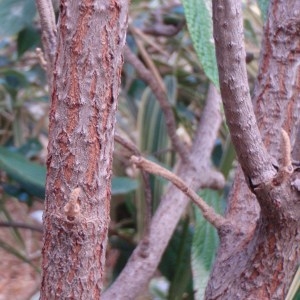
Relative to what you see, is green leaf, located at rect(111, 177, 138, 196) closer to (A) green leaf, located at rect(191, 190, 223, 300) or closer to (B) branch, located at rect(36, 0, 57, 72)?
(A) green leaf, located at rect(191, 190, 223, 300)

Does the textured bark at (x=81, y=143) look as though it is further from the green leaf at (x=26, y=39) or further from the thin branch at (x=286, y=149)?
the green leaf at (x=26, y=39)

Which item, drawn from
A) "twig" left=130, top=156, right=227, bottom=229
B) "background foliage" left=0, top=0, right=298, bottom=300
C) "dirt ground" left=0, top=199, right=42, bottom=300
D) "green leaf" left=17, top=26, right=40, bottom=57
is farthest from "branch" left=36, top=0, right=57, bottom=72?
"dirt ground" left=0, top=199, right=42, bottom=300

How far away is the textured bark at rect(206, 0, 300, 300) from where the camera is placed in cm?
32

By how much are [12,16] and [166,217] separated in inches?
13.2

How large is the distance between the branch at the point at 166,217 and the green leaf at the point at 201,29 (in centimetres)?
19

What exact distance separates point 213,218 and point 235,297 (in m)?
0.05

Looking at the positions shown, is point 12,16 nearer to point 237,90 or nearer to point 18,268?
point 237,90

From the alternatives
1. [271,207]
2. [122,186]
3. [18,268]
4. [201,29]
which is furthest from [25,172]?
[18,268]

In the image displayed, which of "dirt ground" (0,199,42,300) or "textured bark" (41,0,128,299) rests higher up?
"textured bark" (41,0,128,299)

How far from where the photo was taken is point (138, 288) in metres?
0.54

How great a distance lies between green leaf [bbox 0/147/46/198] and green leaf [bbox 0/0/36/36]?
0.16 metres

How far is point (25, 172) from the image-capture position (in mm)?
745

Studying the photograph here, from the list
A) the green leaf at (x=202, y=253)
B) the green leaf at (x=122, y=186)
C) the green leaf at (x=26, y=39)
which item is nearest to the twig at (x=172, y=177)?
the green leaf at (x=202, y=253)

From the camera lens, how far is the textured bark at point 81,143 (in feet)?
0.84
